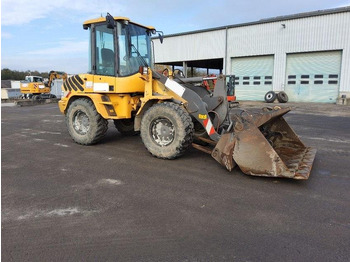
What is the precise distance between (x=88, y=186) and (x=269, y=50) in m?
21.4

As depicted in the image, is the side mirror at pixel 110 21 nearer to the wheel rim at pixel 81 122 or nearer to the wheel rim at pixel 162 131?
the wheel rim at pixel 162 131

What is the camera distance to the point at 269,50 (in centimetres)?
2241

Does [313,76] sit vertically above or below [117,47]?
above

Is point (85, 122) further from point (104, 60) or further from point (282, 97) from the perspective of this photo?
point (282, 97)

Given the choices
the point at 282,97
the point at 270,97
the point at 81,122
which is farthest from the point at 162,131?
the point at 270,97

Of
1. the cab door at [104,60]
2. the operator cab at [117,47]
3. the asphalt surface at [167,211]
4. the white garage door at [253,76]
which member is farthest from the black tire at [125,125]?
the white garage door at [253,76]

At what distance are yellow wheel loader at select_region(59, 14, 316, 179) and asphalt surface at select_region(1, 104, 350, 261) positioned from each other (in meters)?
0.35

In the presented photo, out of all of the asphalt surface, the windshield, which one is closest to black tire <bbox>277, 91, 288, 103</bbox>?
the asphalt surface

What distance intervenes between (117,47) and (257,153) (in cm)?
392

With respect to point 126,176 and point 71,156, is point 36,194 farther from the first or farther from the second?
point 71,156

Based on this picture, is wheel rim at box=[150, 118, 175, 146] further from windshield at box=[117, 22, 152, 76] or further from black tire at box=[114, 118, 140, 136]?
black tire at box=[114, 118, 140, 136]

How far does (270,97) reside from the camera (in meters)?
21.6

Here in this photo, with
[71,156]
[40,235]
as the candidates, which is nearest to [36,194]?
[40,235]

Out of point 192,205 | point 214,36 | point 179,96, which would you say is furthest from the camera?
point 214,36
